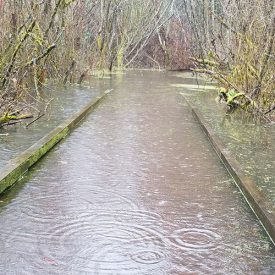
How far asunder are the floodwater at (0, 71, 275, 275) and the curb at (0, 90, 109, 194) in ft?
0.35

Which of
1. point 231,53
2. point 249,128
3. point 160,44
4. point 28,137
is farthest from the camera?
point 160,44

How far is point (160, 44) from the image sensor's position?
41.9 metres

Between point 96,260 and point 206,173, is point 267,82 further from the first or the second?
point 96,260

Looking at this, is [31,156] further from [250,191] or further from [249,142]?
[249,142]

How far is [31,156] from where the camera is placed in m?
7.61

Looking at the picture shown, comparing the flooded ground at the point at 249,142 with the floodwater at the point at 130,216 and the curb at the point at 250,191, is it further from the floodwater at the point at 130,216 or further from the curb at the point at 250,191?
the floodwater at the point at 130,216

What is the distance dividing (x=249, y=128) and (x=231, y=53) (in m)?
3.88

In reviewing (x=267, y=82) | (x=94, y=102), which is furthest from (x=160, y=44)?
(x=267, y=82)

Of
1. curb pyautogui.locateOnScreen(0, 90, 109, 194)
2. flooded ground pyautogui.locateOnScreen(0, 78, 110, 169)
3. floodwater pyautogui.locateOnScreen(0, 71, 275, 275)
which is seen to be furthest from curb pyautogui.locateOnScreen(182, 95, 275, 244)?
flooded ground pyautogui.locateOnScreen(0, 78, 110, 169)

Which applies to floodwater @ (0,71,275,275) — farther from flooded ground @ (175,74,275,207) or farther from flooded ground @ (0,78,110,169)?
flooded ground @ (0,78,110,169)

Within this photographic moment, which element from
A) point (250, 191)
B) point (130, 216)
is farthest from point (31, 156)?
point (250, 191)

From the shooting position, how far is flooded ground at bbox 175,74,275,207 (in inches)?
283

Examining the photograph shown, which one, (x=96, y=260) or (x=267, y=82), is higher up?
(x=267, y=82)

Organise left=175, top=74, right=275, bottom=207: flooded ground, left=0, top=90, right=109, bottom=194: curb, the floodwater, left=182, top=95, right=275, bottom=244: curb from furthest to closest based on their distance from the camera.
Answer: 1. left=175, top=74, right=275, bottom=207: flooded ground
2. left=0, top=90, right=109, bottom=194: curb
3. left=182, top=95, right=275, bottom=244: curb
4. the floodwater
